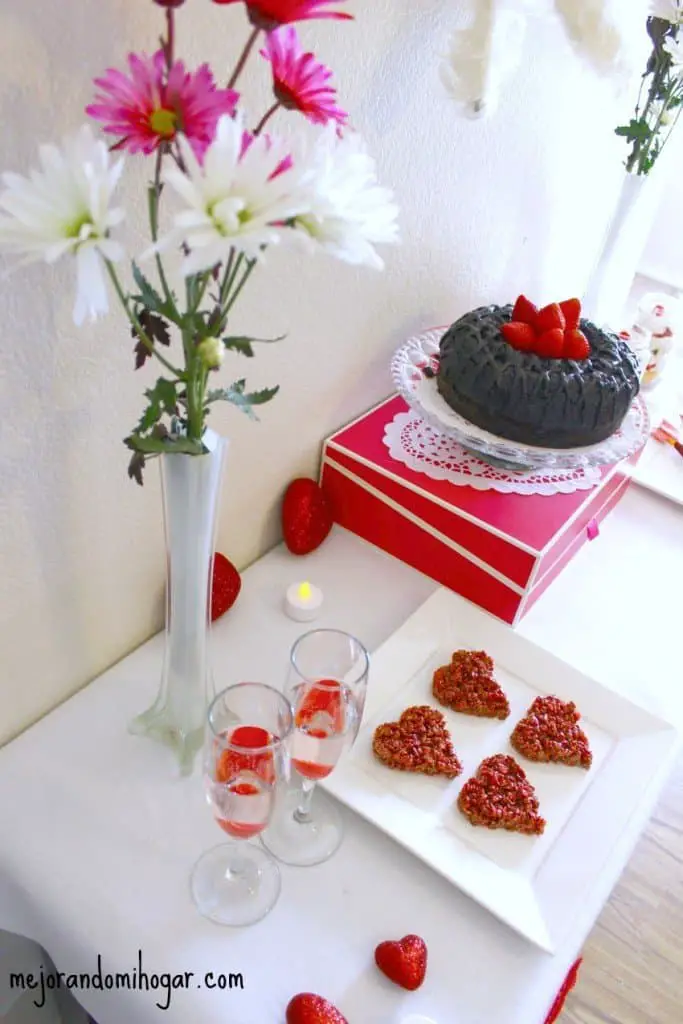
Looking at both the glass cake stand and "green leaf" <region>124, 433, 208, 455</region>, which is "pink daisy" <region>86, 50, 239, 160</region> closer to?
"green leaf" <region>124, 433, 208, 455</region>

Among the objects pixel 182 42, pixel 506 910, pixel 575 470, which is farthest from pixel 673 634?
pixel 182 42

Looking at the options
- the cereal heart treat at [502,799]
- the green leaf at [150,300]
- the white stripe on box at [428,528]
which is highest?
the green leaf at [150,300]

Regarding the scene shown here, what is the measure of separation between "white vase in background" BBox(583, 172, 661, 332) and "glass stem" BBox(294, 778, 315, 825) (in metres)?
0.83

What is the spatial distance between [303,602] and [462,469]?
0.86ft

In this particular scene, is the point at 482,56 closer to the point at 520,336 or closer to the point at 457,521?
the point at 520,336

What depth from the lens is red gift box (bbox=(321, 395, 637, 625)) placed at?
3.21 ft

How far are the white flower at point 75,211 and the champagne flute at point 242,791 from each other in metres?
0.34

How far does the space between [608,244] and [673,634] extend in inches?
25.8

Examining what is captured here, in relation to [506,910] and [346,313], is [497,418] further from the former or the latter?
[506,910]

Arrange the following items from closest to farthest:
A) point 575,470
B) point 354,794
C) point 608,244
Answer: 1. point 354,794
2. point 575,470
3. point 608,244

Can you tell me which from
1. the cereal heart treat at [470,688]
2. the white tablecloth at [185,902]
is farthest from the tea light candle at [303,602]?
the cereal heart treat at [470,688]

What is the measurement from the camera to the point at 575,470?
1.09 metres

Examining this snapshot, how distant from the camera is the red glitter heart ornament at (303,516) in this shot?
1.04 m

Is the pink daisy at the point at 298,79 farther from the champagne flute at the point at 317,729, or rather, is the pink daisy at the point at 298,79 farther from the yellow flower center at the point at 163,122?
the champagne flute at the point at 317,729
